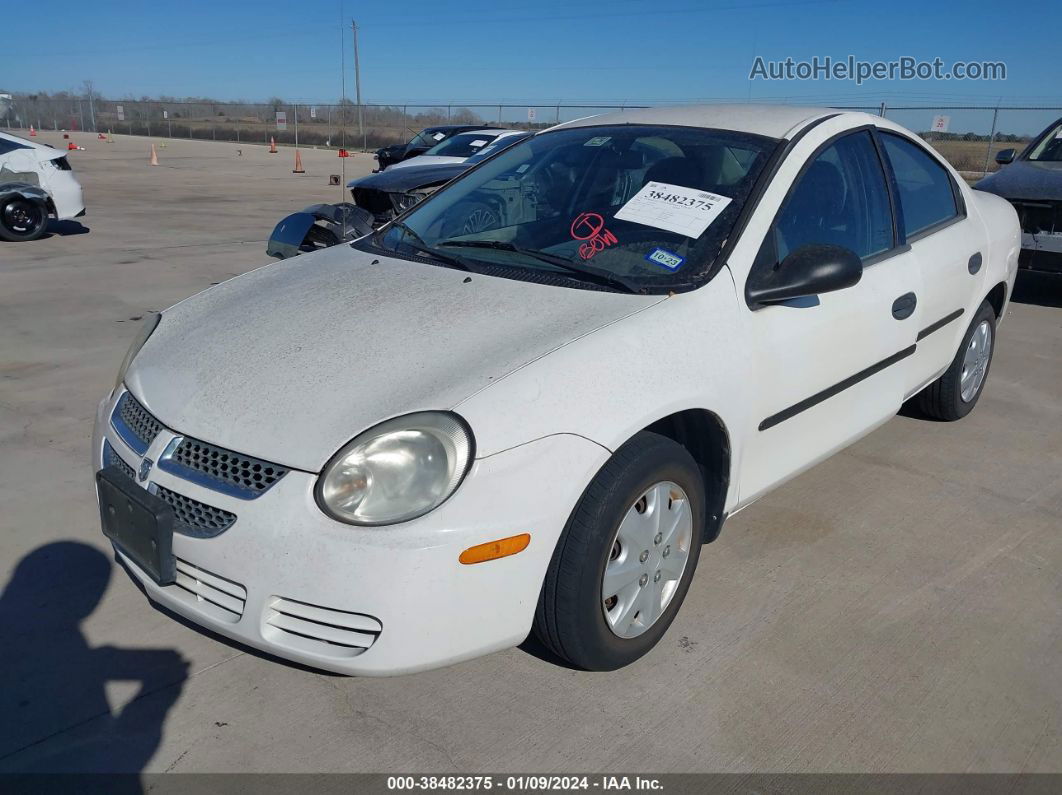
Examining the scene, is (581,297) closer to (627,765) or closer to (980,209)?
(627,765)

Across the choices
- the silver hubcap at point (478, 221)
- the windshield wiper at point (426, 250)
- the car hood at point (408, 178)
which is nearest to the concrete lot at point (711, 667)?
the windshield wiper at point (426, 250)

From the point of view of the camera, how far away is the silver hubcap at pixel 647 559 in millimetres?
2553

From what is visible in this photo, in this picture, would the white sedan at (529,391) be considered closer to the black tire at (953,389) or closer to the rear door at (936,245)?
the rear door at (936,245)

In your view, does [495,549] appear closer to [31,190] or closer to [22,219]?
[31,190]

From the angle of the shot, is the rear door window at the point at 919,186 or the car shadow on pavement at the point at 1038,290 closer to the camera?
the rear door window at the point at 919,186

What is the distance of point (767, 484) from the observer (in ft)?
10.4

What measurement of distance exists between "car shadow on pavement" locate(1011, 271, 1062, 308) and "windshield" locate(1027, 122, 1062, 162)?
1091 mm

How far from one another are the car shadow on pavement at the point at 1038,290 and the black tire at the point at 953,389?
12.4 ft

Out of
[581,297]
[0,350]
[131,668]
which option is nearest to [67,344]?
[0,350]

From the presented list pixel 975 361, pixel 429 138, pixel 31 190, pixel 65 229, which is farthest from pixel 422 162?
pixel 429 138

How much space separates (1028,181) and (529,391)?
7193mm

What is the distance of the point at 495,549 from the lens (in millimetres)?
2215

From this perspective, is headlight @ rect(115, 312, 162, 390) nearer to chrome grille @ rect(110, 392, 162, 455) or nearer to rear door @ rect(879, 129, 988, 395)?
chrome grille @ rect(110, 392, 162, 455)

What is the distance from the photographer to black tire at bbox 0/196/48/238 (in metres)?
10.3
